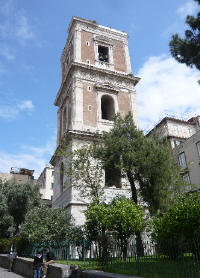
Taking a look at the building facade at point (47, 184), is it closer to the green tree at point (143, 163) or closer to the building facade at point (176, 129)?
the building facade at point (176, 129)

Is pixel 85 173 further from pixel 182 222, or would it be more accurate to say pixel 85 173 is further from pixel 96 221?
pixel 182 222

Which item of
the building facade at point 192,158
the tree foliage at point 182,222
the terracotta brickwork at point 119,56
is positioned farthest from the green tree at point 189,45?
the terracotta brickwork at point 119,56

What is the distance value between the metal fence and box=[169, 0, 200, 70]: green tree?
5.59 metres

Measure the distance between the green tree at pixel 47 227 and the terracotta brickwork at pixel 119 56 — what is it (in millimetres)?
16386

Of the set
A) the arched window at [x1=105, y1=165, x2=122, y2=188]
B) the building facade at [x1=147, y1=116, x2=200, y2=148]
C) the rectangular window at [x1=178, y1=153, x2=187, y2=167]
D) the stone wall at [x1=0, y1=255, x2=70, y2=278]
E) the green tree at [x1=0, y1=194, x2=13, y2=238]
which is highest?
the building facade at [x1=147, y1=116, x2=200, y2=148]

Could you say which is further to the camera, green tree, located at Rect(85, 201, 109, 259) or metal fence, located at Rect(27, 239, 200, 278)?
green tree, located at Rect(85, 201, 109, 259)

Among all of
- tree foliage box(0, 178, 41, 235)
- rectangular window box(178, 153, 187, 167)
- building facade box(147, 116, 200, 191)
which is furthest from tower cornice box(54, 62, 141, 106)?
tree foliage box(0, 178, 41, 235)

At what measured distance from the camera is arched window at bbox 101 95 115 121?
2528 centimetres

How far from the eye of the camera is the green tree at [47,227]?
1515cm

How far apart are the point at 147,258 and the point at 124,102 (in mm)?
18426

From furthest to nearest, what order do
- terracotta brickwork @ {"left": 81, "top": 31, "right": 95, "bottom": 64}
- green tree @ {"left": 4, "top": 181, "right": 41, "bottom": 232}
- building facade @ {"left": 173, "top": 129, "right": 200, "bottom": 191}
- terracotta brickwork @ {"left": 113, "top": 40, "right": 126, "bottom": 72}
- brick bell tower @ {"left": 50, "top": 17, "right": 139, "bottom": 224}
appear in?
terracotta brickwork @ {"left": 113, "top": 40, "right": 126, "bottom": 72} → terracotta brickwork @ {"left": 81, "top": 31, "right": 95, "bottom": 64} → building facade @ {"left": 173, "top": 129, "right": 200, "bottom": 191} → green tree @ {"left": 4, "top": 181, "right": 41, "bottom": 232} → brick bell tower @ {"left": 50, "top": 17, "right": 139, "bottom": 224}

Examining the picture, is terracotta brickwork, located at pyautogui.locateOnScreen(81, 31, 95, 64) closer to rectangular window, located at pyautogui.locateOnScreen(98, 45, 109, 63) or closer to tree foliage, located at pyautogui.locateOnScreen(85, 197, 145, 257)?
rectangular window, located at pyautogui.locateOnScreen(98, 45, 109, 63)

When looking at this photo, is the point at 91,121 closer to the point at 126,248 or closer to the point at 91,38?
the point at 91,38

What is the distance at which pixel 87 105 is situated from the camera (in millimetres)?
23453
